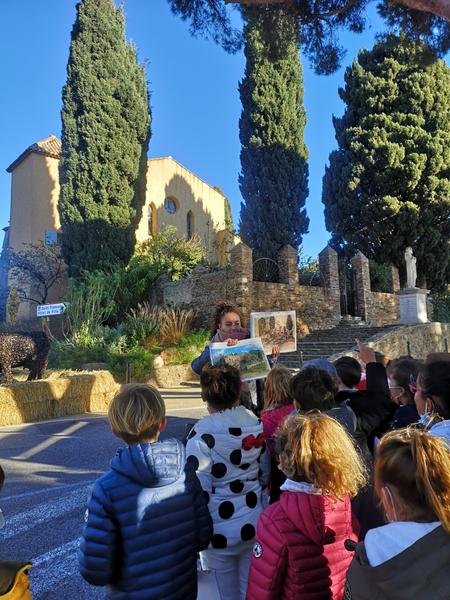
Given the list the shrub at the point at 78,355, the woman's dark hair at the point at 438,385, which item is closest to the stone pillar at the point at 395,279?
the shrub at the point at 78,355

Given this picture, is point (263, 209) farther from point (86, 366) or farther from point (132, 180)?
point (86, 366)

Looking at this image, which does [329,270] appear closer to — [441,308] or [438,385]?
[441,308]

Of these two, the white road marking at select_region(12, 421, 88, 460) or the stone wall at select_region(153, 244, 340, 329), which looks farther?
the stone wall at select_region(153, 244, 340, 329)

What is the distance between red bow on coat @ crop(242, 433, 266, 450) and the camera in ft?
6.87

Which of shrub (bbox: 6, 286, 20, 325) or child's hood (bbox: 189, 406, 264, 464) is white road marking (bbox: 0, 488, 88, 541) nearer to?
child's hood (bbox: 189, 406, 264, 464)

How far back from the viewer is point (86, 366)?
12.3 meters

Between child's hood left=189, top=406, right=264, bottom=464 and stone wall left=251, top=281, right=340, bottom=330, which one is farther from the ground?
stone wall left=251, top=281, right=340, bottom=330

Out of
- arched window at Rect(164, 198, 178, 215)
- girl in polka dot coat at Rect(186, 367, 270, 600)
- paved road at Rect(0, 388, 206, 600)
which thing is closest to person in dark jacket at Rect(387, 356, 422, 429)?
girl in polka dot coat at Rect(186, 367, 270, 600)

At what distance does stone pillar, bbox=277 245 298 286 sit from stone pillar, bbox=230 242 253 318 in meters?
2.07

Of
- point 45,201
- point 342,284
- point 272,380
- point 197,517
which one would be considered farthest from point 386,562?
point 45,201

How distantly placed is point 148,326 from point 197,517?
472 inches

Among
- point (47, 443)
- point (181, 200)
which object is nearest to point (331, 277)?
point (181, 200)

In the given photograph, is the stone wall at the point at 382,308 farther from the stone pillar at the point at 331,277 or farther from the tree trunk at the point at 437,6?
the tree trunk at the point at 437,6

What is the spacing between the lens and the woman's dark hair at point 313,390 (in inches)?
87.2
